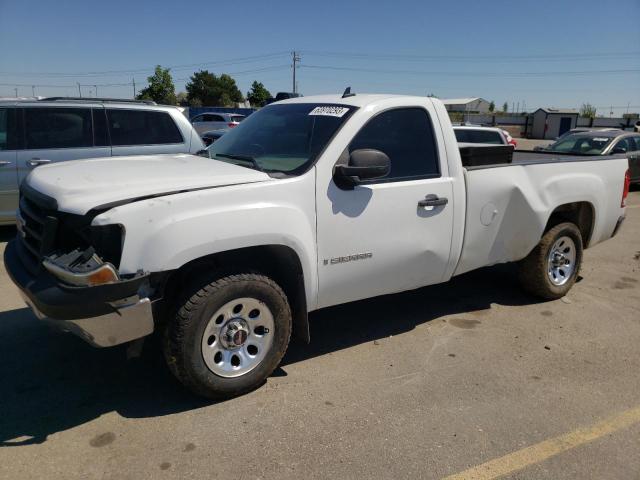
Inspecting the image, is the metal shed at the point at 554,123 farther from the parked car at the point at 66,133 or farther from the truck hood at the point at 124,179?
the truck hood at the point at 124,179

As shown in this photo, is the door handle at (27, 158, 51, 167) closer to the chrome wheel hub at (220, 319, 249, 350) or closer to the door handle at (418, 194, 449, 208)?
the chrome wheel hub at (220, 319, 249, 350)

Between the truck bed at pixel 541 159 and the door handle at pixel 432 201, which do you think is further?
the truck bed at pixel 541 159

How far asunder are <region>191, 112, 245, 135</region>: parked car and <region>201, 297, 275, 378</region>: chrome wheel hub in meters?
22.2

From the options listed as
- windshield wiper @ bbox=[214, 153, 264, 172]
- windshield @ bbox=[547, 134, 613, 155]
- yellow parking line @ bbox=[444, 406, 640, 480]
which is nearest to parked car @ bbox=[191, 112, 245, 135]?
windshield @ bbox=[547, 134, 613, 155]

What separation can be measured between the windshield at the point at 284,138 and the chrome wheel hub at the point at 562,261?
2.82m

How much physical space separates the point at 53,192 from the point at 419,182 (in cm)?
250

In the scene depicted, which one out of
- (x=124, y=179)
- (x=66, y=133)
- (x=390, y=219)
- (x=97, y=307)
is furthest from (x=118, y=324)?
(x=66, y=133)

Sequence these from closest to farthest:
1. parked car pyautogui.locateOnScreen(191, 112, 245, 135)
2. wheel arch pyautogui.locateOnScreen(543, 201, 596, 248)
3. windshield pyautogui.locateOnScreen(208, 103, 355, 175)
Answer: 1. windshield pyautogui.locateOnScreen(208, 103, 355, 175)
2. wheel arch pyautogui.locateOnScreen(543, 201, 596, 248)
3. parked car pyautogui.locateOnScreen(191, 112, 245, 135)

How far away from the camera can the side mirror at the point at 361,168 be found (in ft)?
11.5

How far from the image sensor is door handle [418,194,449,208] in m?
4.01

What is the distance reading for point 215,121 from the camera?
27781 mm

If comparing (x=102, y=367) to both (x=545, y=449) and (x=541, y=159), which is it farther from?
(x=541, y=159)

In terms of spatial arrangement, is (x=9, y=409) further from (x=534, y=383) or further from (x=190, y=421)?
(x=534, y=383)

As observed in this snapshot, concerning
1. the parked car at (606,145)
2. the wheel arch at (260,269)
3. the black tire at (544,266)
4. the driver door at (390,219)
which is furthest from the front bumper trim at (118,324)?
the parked car at (606,145)
